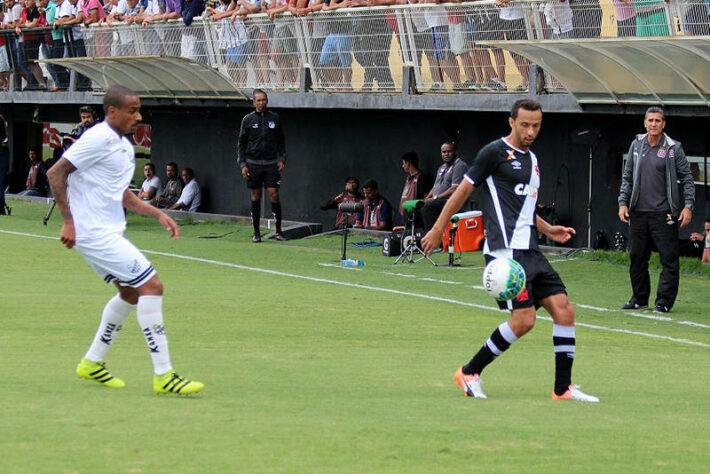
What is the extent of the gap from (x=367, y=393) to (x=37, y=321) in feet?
15.9

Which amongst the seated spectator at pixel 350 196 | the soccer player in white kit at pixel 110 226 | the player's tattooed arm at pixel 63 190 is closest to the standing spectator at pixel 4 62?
the seated spectator at pixel 350 196

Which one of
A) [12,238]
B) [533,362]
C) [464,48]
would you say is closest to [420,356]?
[533,362]

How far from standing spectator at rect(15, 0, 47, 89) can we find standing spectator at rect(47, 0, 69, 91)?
1.82 feet

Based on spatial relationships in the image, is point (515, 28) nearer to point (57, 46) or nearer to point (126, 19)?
point (126, 19)

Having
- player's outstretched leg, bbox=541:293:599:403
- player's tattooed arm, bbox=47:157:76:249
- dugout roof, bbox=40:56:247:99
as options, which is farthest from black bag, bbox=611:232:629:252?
player's tattooed arm, bbox=47:157:76:249

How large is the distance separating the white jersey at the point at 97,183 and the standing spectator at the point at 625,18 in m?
11.4

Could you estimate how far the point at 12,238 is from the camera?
21.9 m

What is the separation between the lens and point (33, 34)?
32781mm

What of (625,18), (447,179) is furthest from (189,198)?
(625,18)

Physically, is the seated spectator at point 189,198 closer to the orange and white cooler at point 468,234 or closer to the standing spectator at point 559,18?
the orange and white cooler at point 468,234

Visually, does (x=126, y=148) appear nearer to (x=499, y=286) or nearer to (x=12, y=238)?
(x=499, y=286)

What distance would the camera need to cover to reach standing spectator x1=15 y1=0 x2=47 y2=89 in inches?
1292

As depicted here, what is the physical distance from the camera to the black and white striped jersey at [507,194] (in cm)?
826

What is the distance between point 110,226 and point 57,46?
24.6m
